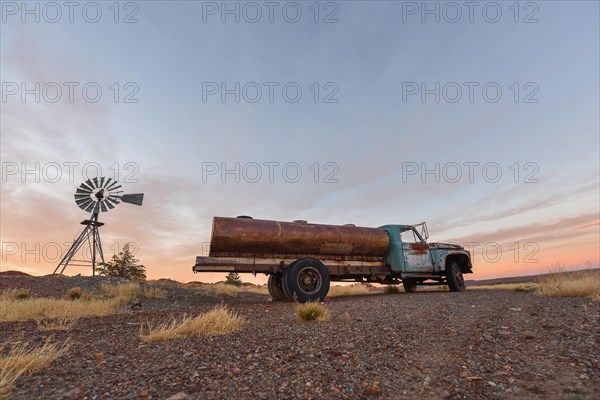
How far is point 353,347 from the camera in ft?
15.8

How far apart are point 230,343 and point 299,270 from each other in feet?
21.5

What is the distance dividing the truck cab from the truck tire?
11.7 ft

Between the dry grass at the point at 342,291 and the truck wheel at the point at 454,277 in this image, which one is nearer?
the truck wheel at the point at 454,277

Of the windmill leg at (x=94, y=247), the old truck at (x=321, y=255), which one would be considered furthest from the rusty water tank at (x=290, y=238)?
the windmill leg at (x=94, y=247)

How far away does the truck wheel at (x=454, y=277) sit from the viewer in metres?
15.0

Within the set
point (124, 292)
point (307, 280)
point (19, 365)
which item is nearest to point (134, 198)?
point (124, 292)

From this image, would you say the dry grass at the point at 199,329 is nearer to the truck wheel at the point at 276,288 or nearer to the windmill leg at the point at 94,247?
the truck wheel at the point at 276,288

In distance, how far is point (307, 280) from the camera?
11.8 m

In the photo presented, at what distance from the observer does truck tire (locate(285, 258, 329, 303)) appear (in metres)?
11.3

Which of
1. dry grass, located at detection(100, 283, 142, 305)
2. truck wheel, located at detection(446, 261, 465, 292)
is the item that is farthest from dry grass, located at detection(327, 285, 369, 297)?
dry grass, located at detection(100, 283, 142, 305)

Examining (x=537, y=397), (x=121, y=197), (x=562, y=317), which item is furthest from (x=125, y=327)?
(x=121, y=197)

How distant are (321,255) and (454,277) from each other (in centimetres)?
660

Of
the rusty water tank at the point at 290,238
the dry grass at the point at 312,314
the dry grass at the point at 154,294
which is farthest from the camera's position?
the dry grass at the point at 154,294

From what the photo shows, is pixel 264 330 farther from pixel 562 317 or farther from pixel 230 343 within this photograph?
pixel 562 317
